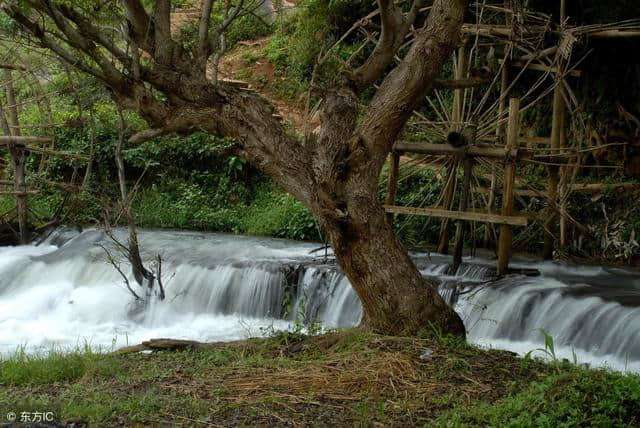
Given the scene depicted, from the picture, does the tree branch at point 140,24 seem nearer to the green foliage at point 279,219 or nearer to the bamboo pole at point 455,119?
the bamboo pole at point 455,119

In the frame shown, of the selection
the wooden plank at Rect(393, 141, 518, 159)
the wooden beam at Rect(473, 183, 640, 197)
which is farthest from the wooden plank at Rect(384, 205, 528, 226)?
the wooden beam at Rect(473, 183, 640, 197)

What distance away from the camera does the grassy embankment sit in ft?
16.5

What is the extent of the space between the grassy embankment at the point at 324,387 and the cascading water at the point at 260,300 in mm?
2458

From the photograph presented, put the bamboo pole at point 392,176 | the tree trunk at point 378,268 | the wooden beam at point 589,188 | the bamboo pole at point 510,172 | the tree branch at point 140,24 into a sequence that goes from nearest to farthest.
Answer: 1. the tree trunk at point 378,268
2. the tree branch at point 140,24
3. the bamboo pole at point 510,172
4. the bamboo pole at point 392,176
5. the wooden beam at point 589,188

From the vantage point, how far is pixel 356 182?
6.97 m

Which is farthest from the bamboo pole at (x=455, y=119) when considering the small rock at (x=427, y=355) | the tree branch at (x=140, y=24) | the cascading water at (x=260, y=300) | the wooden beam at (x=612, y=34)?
the small rock at (x=427, y=355)

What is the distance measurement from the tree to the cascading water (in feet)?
8.19

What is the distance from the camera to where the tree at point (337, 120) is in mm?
6891

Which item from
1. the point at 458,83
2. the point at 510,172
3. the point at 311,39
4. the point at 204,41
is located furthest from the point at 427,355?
the point at 311,39

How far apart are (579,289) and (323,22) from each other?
11.9 m

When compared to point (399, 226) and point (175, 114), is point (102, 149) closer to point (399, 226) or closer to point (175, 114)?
point (399, 226)

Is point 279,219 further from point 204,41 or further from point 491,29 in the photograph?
point 204,41

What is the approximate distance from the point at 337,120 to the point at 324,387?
252cm

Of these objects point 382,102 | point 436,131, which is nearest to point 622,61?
point 436,131
